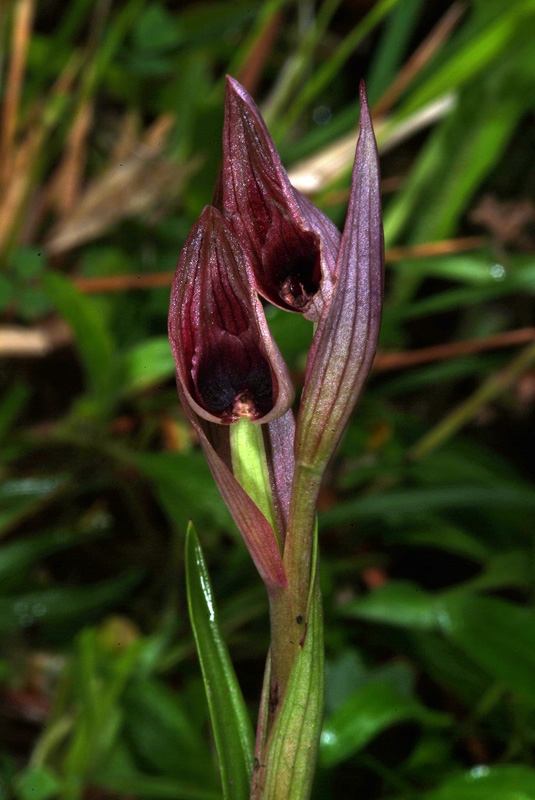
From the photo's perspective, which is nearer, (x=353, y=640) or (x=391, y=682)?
(x=391, y=682)

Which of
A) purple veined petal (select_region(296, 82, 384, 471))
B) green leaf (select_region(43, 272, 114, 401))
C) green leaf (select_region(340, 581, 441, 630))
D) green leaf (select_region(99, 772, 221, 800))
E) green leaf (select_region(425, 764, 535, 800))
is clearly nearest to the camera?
purple veined petal (select_region(296, 82, 384, 471))

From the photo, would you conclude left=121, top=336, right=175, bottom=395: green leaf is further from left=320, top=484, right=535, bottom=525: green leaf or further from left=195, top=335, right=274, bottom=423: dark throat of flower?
left=195, top=335, right=274, bottom=423: dark throat of flower

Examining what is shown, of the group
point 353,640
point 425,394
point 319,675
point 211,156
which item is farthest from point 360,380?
point 425,394

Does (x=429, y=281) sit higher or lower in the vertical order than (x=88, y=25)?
lower

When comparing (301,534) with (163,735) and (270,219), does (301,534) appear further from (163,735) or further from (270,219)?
(163,735)

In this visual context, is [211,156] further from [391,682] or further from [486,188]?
[391,682]

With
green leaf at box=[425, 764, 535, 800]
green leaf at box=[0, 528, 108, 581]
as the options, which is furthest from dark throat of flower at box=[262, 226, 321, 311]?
green leaf at box=[0, 528, 108, 581]

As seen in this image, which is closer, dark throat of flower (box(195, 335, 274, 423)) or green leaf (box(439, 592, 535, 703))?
dark throat of flower (box(195, 335, 274, 423))
